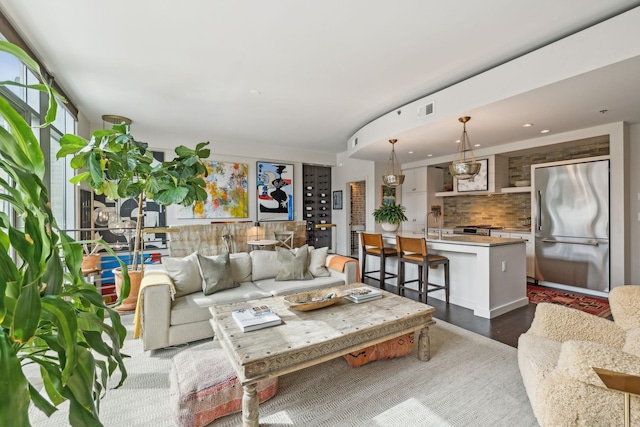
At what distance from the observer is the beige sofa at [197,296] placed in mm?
2580

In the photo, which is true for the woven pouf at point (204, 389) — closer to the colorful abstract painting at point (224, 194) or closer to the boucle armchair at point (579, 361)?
the boucle armchair at point (579, 361)

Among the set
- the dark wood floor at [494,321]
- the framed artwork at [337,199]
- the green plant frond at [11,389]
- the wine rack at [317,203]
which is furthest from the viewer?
the framed artwork at [337,199]

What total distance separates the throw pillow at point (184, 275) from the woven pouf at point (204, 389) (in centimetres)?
106

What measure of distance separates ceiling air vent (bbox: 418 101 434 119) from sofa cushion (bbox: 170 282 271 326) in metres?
2.91

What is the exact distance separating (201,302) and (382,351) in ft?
5.56

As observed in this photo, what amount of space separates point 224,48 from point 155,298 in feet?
7.83

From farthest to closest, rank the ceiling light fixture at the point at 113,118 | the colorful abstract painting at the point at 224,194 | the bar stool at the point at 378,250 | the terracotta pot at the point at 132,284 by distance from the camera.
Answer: the colorful abstract painting at the point at 224,194 → the ceiling light fixture at the point at 113,118 → the bar stool at the point at 378,250 → the terracotta pot at the point at 132,284

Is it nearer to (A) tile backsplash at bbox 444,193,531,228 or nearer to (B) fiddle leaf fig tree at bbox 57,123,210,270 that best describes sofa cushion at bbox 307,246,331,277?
(B) fiddle leaf fig tree at bbox 57,123,210,270

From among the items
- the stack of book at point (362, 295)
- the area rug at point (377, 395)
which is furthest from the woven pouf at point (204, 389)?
the stack of book at point (362, 295)

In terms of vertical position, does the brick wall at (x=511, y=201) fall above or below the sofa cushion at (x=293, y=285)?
above

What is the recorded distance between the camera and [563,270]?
175 inches

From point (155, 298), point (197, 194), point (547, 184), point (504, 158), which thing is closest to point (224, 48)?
point (197, 194)

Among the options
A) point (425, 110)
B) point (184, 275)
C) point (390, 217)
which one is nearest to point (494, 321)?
point (390, 217)

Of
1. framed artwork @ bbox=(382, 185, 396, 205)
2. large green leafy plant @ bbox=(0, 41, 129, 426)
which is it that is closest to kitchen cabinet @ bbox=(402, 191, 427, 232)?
framed artwork @ bbox=(382, 185, 396, 205)
